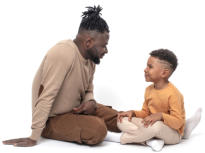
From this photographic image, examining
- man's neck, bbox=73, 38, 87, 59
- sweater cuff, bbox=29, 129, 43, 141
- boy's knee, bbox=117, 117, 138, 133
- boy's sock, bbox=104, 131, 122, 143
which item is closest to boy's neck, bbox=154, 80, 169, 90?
boy's knee, bbox=117, 117, 138, 133

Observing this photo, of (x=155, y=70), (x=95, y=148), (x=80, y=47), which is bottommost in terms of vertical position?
(x=95, y=148)

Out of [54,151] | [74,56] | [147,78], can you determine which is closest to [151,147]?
[147,78]

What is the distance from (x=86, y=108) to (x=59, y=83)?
0.32 m

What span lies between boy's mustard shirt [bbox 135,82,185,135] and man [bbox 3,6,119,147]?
392 millimetres

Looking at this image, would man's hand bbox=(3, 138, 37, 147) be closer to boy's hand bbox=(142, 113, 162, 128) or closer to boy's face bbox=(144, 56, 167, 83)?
boy's hand bbox=(142, 113, 162, 128)

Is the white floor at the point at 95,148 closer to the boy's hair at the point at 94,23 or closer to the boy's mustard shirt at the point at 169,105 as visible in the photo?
the boy's mustard shirt at the point at 169,105

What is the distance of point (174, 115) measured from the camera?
8.96ft

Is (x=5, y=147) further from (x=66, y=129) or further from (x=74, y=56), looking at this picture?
(x=74, y=56)

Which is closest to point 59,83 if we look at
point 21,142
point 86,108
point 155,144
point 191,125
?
point 86,108

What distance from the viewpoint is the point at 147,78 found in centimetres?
283

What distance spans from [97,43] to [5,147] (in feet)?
3.20

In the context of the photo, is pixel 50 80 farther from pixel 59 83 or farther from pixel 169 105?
pixel 169 105

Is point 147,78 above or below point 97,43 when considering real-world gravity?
below

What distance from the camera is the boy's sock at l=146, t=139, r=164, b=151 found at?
105 inches
